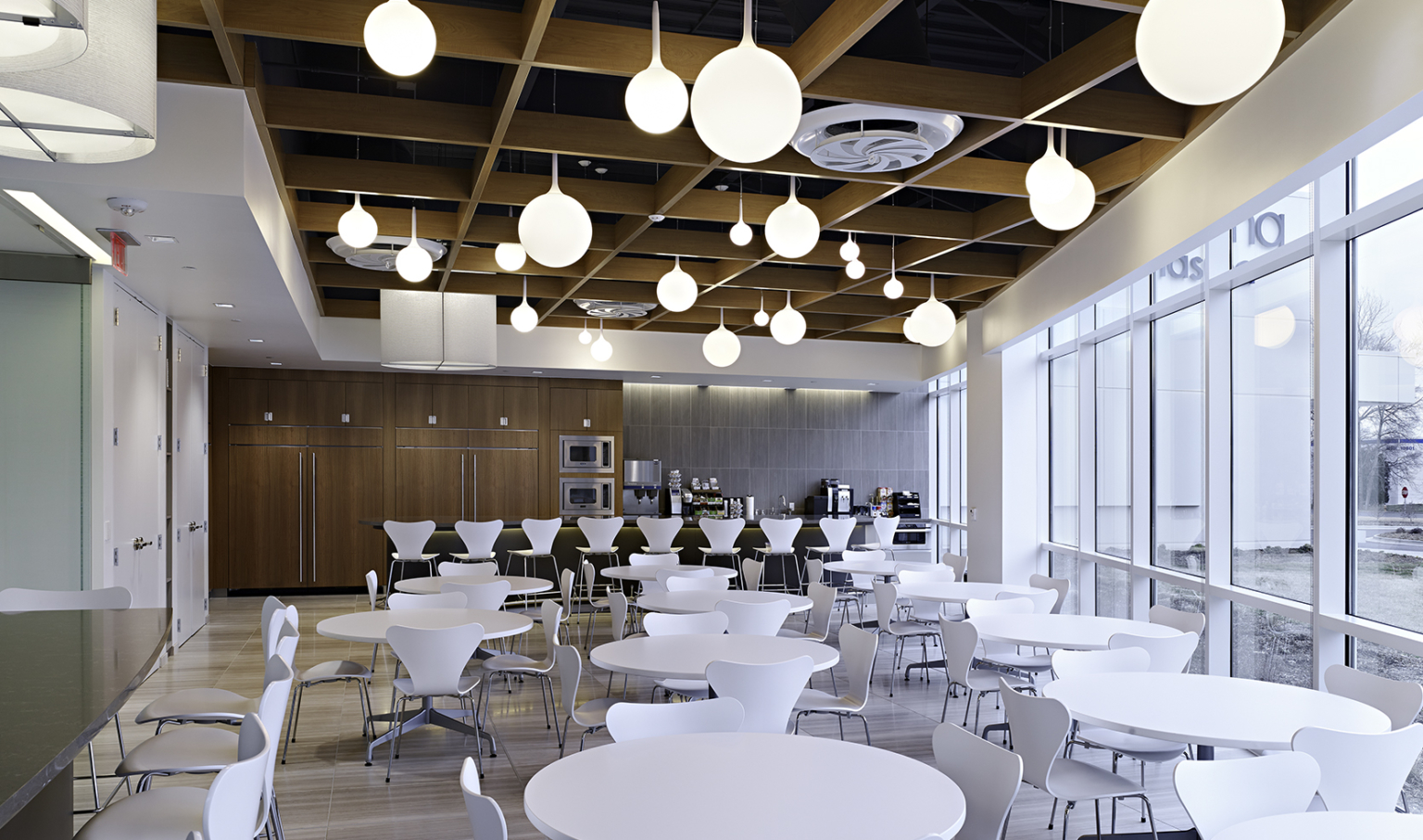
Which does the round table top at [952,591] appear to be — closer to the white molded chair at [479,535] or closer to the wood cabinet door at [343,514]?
the white molded chair at [479,535]

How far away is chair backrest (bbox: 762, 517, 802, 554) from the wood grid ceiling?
2.38m

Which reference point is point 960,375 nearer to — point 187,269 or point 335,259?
point 335,259

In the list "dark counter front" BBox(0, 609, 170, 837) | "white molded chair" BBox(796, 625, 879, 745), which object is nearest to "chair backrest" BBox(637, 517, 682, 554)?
"white molded chair" BBox(796, 625, 879, 745)

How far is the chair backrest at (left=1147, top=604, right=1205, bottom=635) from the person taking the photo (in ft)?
16.4

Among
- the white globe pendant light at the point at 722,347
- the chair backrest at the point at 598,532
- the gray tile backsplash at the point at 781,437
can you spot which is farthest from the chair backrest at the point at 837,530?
the gray tile backsplash at the point at 781,437

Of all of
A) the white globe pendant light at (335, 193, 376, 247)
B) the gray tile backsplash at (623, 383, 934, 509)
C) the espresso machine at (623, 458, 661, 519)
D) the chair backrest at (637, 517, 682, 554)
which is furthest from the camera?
the gray tile backsplash at (623, 383, 934, 509)

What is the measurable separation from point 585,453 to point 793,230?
26.0ft

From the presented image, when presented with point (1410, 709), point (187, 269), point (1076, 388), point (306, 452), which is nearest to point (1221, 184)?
point (1410, 709)

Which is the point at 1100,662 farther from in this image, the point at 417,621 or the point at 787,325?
the point at 787,325

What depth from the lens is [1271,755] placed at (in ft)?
8.17

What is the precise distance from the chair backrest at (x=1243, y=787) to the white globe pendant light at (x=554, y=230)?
3.00m

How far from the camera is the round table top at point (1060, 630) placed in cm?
454

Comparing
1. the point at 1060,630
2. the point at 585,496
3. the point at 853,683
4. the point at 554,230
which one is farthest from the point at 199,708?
the point at 585,496

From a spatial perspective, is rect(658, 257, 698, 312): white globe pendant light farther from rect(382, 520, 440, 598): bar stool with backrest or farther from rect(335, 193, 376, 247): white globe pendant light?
rect(382, 520, 440, 598): bar stool with backrest
